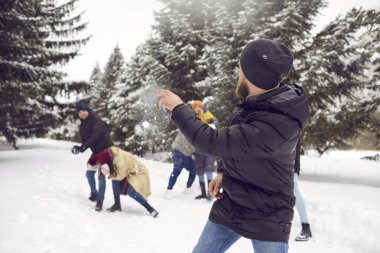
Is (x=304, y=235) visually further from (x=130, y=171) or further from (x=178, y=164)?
(x=178, y=164)

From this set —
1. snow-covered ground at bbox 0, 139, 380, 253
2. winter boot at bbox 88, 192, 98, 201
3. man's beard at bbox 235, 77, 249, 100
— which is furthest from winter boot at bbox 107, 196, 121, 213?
man's beard at bbox 235, 77, 249, 100

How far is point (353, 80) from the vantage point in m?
11.7

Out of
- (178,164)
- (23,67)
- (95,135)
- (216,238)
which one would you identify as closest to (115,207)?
(95,135)

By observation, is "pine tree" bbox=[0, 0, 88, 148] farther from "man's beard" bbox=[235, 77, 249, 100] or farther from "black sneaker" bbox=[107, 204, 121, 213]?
"man's beard" bbox=[235, 77, 249, 100]

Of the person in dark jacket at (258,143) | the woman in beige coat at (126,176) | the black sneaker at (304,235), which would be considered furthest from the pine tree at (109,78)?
the person in dark jacket at (258,143)

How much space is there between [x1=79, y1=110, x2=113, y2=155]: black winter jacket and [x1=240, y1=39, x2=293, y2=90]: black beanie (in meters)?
5.21

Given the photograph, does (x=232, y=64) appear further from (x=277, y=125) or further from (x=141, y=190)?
(x=277, y=125)

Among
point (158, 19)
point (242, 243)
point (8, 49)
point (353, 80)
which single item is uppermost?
point (158, 19)

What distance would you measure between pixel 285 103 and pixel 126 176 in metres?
5.20

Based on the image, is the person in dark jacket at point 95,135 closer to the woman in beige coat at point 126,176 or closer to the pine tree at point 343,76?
the woman in beige coat at point 126,176

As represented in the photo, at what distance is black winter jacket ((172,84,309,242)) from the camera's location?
1.85 meters

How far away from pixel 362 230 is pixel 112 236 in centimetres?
396

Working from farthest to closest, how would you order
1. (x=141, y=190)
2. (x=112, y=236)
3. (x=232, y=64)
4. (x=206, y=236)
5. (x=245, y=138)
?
(x=232, y=64) < (x=141, y=190) < (x=112, y=236) < (x=206, y=236) < (x=245, y=138)

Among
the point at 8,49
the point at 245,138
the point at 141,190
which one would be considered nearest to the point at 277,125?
the point at 245,138
